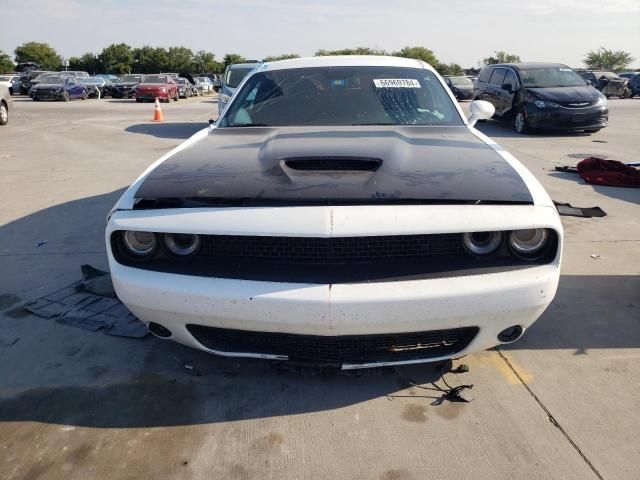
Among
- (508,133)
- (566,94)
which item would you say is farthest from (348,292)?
(508,133)

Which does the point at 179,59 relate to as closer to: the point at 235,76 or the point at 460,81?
the point at 460,81

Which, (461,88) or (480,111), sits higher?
(480,111)

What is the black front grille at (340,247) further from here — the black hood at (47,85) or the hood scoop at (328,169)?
the black hood at (47,85)

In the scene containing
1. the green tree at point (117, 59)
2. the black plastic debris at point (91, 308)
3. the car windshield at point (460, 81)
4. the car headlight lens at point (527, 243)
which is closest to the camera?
the car headlight lens at point (527, 243)

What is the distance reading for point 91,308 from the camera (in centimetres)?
348

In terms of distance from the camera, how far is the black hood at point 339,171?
7.41 ft

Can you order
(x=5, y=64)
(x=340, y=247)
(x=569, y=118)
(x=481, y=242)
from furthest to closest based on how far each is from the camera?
(x=5, y=64), (x=569, y=118), (x=481, y=242), (x=340, y=247)

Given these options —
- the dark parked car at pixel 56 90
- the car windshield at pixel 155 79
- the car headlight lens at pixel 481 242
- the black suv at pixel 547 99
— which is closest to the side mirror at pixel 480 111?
the car headlight lens at pixel 481 242

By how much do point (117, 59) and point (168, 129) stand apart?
65818 millimetres

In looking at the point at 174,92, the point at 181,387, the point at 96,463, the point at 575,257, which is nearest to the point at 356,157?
the point at 181,387

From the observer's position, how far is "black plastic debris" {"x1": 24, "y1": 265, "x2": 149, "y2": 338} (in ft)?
10.6

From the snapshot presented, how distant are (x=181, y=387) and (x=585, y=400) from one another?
195 centimetres

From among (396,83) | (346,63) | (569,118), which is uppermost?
(346,63)

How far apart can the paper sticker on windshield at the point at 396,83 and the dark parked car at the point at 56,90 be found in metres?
25.2
